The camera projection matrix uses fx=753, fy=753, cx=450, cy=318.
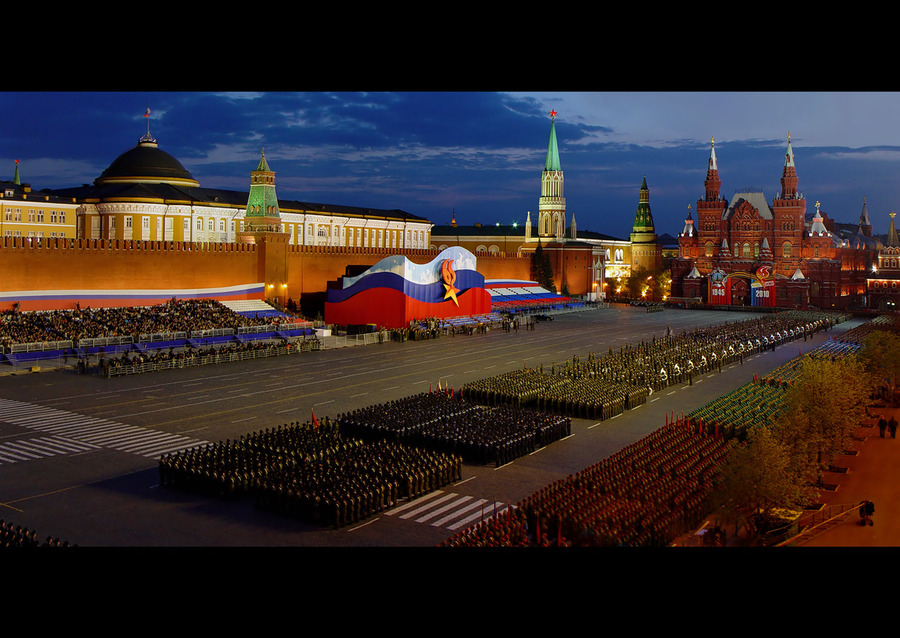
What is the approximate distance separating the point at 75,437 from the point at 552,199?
85557 millimetres

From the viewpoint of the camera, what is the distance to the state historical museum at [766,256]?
85500 mm

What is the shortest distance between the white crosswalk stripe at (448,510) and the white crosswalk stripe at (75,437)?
7697 millimetres

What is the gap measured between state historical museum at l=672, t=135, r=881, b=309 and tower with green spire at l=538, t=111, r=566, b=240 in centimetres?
1580

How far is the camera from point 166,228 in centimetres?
6162

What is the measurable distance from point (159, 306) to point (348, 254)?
20051mm

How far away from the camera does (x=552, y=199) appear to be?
10106 cm

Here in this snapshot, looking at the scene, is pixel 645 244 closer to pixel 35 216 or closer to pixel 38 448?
pixel 35 216

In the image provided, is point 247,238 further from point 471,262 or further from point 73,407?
point 73,407

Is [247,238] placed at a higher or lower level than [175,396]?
higher

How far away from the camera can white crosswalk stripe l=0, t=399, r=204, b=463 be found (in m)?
20.0

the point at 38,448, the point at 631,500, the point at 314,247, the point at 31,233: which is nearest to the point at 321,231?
the point at 314,247

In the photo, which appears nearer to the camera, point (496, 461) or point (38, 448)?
point (496, 461)

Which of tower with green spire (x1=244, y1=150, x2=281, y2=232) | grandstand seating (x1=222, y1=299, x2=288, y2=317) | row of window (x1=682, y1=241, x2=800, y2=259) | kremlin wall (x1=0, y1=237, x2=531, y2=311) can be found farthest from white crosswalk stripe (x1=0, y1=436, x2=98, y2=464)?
row of window (x1=682, y1=241, x2=800, y2=259)
